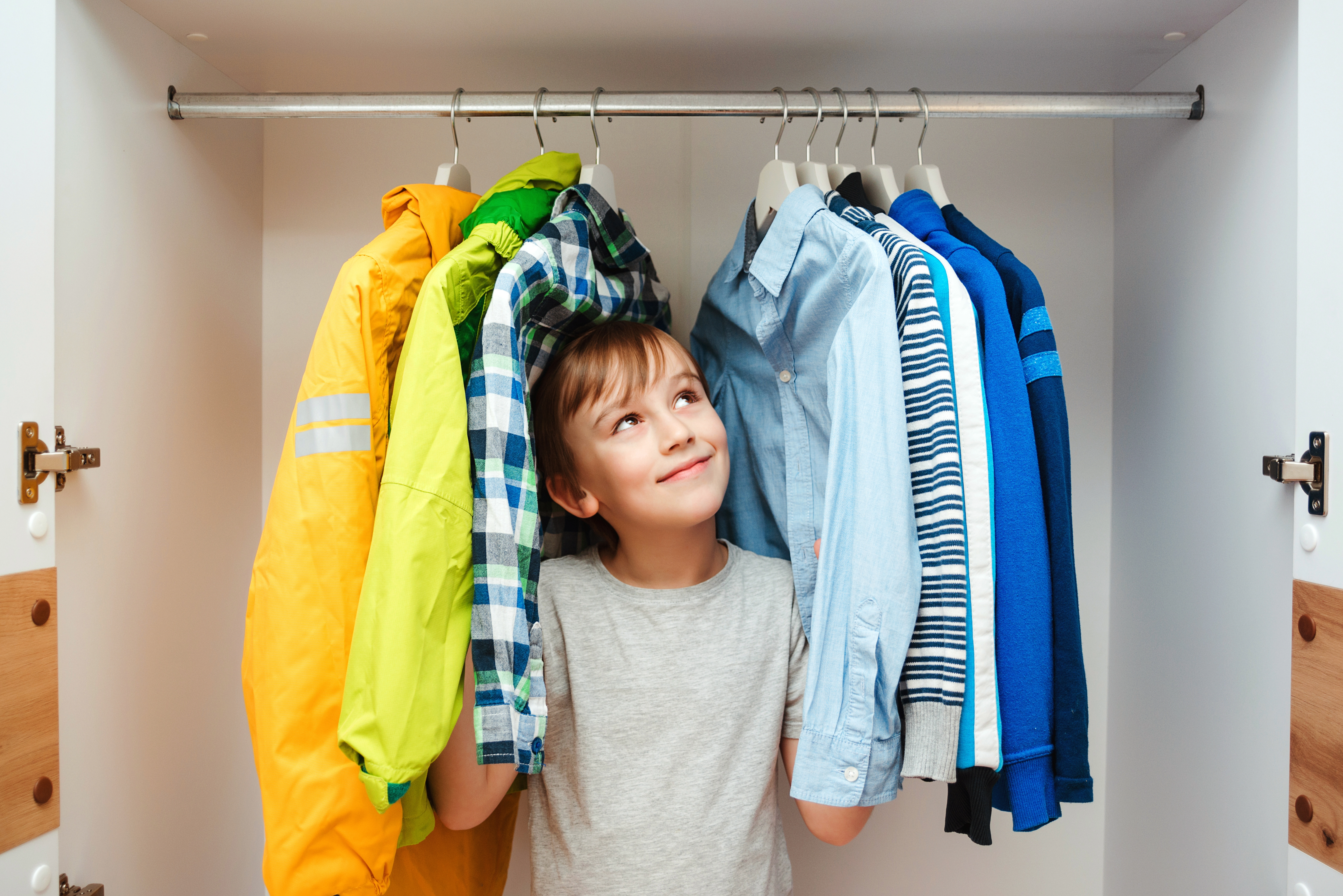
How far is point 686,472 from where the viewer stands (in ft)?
2.84

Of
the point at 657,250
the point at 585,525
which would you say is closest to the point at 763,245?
the point at 657,250

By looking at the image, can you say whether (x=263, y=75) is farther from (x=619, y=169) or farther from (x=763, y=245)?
(x=763, y=245)

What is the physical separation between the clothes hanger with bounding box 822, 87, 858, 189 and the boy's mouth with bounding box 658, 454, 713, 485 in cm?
37

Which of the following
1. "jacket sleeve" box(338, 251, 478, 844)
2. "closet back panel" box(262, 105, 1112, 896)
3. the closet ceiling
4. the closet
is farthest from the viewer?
"closet back panel" box(262, 105, 1112, 896)

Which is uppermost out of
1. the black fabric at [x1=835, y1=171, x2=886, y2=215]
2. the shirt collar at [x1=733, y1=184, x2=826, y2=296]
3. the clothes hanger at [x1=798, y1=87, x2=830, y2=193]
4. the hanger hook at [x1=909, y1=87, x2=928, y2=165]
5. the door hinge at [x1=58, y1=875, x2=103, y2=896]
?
the hanger hook at [x1=909, y1=87, x2=928, y2=165]

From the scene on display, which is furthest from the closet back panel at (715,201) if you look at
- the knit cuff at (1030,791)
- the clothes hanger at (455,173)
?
the knit cuff at (1030,791)

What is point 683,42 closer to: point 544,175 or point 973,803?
point 544,175

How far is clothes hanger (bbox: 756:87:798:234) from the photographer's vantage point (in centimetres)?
91

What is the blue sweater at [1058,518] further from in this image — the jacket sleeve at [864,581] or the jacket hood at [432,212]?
the jacket hood at [432,212]

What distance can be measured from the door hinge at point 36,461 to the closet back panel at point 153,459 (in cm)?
6

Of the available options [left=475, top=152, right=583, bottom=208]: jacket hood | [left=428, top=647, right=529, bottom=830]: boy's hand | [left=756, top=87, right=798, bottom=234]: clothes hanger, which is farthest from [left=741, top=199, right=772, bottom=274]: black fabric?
[left=428, top=647, right=529, bottom=830]: boy's hand

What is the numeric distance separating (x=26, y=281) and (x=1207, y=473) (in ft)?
4.26

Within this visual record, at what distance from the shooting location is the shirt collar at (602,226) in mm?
883

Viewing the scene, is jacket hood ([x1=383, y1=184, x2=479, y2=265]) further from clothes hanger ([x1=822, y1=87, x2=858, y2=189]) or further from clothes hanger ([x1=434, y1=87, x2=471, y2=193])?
clothes hanger ([x1=822, y1=87, x2=858, y2=189])
